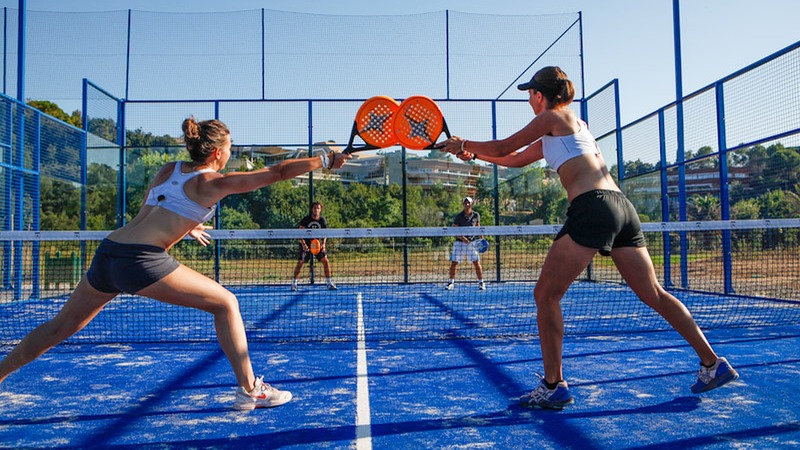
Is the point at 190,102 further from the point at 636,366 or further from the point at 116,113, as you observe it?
the point at 636,366

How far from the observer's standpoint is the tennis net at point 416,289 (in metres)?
6.16

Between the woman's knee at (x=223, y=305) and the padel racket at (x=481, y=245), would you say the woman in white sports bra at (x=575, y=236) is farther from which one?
the padel racket at (x=481, y=245)

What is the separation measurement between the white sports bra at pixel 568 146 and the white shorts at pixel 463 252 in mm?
7970

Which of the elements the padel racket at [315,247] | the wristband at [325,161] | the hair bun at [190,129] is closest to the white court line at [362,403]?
the wristband at [325,161]

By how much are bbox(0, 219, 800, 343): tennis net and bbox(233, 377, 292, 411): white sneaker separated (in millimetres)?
2064

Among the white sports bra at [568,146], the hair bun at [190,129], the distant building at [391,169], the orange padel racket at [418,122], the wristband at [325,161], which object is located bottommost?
the wristband at [325,161]

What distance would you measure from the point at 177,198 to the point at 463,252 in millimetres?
8748

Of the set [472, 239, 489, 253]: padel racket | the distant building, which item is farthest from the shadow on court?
the distant building

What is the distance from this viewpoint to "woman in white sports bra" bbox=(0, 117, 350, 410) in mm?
3141

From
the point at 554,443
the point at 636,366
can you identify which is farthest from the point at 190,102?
the point at 554,443

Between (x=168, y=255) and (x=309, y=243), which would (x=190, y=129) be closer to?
(x=168, y=255)

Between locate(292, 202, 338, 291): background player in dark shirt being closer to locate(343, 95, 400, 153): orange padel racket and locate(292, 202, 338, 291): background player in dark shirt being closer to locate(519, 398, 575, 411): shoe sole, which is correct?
locate(343, 95, 400, 153): orange padel racket

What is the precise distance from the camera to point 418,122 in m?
4.47

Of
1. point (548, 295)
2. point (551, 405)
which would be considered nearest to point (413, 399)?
point (551, 405)
